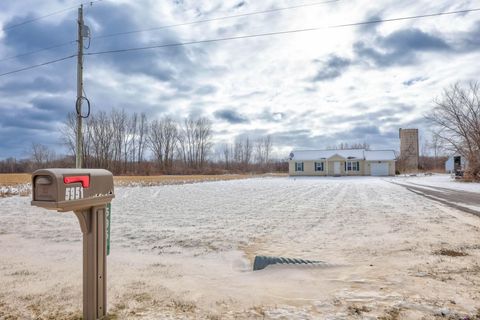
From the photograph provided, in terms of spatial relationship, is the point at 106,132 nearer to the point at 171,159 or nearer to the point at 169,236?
the point at 171,159

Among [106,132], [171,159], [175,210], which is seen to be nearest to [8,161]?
[106,132]

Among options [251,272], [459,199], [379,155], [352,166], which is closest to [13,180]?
[251,272]

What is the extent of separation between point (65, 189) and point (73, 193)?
0.07 meters

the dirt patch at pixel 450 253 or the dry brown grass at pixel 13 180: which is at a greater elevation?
the dry brown grass at pixel 13 180

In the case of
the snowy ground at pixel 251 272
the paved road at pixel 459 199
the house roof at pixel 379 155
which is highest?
the house roof at pixel 379 155

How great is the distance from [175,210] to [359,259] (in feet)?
19.9

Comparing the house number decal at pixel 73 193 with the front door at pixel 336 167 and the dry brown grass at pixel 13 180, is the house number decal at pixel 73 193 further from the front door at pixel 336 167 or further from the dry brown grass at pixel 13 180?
the front door at pixel 336 167

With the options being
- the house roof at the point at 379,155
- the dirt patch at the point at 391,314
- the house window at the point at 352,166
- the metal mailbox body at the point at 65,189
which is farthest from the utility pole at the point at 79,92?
the house roof at the point at 379,155

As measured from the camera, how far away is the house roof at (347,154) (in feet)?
148

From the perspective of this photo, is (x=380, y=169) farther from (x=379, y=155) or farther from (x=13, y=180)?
(x=13, y=180)

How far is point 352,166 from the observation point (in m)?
45.2

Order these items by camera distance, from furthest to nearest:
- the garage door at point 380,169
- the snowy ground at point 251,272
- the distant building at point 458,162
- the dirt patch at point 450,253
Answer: the garage door at point 380,169 < the distant building at point 458,162 < the dirt patch at point 450,253 < the snowy ground at point 251,272

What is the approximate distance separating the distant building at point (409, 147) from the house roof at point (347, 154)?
17660 mm

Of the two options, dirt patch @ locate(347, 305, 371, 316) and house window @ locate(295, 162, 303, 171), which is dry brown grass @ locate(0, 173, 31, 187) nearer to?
dirt patch @ locate(347, 305, 371, 316)
